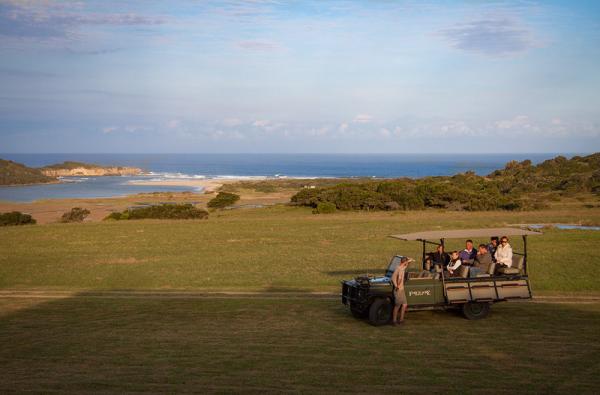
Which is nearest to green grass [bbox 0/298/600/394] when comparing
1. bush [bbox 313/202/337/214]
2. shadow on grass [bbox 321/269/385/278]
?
shadow on grass [bbox 321/269/385/278]

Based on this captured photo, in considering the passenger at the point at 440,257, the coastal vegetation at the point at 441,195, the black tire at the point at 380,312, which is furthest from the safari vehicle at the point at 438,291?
the coastal vegetation at the point at 441,195

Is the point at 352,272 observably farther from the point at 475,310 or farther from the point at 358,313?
the point at 475,310

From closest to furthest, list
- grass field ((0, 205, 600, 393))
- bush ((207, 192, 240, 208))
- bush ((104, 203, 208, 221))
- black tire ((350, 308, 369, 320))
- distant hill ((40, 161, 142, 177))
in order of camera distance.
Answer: grass field ((0, 205, 600, 393)) < black tire ((350, 308, 369, 320)) < bush ((104, 203, 208, 221)) < bush ((207, 192, 240, 208)) < distant hill ((40, 161, 142, 177))

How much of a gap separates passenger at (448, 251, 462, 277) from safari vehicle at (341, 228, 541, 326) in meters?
0.22

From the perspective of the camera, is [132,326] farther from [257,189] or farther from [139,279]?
[257,189]

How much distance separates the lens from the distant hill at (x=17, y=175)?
5096 inches

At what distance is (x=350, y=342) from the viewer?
13703 millimetres

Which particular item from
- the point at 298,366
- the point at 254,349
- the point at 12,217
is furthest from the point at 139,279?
the point at 12,217

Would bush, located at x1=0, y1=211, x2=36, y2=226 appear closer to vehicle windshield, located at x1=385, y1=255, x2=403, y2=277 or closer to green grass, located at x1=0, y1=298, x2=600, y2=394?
green grass, located at x1=0, y1=298, x2=600, y2=394

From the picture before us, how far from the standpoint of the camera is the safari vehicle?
49.9 ft

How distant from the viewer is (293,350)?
13.1 metres

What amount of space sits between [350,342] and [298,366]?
2096 mm

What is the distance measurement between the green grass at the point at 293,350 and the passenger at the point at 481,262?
1.24 meters

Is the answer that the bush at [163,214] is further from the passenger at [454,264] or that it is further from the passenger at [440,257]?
the passenger at [454,264]
